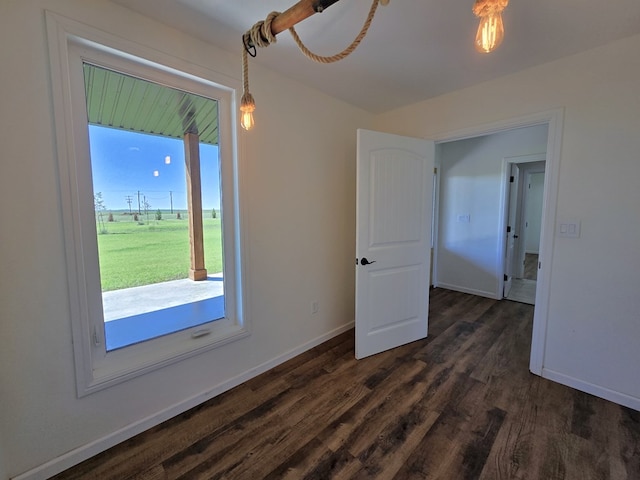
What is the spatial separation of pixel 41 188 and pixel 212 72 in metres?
1.16

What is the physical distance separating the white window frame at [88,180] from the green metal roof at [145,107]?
5 centimetres

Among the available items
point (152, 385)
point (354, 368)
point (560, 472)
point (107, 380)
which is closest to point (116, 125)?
point (107, 380)

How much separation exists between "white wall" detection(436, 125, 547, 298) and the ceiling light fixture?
3528 millimetres

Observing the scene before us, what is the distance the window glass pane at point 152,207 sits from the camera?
5.08ft

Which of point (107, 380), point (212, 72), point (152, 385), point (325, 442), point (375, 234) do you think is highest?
point (212, 72)

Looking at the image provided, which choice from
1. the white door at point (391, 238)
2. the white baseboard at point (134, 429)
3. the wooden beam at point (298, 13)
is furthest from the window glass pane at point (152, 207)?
the white door at point (391, 238)

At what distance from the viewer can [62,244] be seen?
4.37 ft

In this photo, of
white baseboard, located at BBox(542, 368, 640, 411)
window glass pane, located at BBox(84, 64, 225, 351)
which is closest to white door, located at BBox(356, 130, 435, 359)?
white baseboard, located at BBox(542, 368, 640, 411)

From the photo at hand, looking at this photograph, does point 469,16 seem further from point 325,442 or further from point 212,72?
point 325,442

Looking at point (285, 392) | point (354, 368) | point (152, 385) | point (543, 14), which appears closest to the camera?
point (543, 14)

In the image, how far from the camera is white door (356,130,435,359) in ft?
7.70

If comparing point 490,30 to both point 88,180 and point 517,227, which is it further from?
Result: point 517,227

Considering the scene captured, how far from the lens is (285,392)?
197 centimetres

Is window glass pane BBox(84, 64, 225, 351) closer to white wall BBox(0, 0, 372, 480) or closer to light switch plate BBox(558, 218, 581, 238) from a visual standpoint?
white wall BBox(0, 0, 372, 480)
